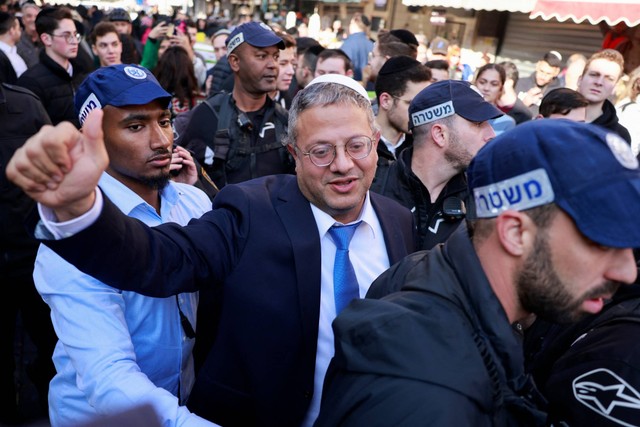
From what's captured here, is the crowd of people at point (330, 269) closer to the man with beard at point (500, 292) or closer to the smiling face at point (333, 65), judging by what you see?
the man with beard at point (500, 292)

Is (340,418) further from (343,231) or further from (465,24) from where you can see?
(465,24)

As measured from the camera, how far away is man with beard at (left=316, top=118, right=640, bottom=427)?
1065 mm

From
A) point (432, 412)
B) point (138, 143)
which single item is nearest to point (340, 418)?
point (432, 412)

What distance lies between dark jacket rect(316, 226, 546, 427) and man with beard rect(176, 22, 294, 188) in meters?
2.52

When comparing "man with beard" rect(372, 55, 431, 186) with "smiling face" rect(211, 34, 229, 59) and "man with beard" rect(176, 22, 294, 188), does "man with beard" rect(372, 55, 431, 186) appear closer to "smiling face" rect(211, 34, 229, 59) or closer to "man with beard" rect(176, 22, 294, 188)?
"man with beard" rect(176, 22, 294, 188)

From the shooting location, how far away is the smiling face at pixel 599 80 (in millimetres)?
4754

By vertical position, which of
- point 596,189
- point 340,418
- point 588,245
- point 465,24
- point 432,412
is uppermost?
point 596,189

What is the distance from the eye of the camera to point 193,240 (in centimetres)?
160

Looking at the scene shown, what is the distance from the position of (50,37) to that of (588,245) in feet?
15.5

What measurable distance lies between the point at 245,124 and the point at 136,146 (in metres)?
1.71

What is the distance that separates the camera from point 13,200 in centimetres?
294

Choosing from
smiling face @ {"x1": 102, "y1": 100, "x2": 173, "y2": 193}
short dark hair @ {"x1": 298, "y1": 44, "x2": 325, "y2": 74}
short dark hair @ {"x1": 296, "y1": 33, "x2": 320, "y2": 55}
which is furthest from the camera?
short dark hair @ {"x1": 296, "y1": 33, "x2": 320, "y2": 55}

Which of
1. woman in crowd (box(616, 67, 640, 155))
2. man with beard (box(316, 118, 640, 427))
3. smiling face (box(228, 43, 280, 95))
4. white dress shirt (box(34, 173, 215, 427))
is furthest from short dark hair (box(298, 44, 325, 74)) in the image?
man with beard (box(316, 118, 640, 427))

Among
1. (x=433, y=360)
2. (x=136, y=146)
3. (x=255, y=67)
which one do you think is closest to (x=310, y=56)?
(x=255, y=67)
